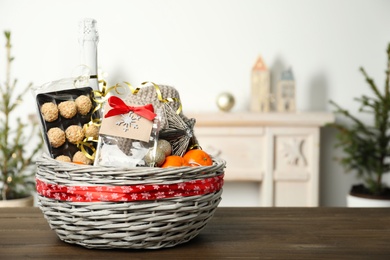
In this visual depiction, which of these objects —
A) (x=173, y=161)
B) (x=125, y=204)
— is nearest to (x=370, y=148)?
(x=173, y=161)

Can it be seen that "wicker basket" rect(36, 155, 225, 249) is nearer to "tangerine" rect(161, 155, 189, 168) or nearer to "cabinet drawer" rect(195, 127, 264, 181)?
"tangerine" rect(161, 155, 189, 168)

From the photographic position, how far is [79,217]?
3.49ft

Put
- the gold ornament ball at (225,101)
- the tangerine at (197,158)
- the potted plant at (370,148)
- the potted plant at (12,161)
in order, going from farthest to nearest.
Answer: the gold ornament ball at (225,101), the potted plant at (370,148), the potted plant at (12,161), the tangerine at (197,158)

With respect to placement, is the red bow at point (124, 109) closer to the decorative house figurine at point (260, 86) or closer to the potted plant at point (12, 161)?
the potted plant at point (12, 161)

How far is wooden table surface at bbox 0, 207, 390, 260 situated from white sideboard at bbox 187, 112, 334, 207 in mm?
2134

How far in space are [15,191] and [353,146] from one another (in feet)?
6.71

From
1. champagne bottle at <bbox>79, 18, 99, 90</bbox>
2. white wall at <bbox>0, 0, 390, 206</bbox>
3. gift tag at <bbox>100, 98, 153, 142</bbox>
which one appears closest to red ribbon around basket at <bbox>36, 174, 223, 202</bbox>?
gift tag at <bbox>100, 98, 153, 142</bbox>

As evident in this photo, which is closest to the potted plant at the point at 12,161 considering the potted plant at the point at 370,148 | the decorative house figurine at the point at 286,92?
the decorative house figurine at the point at 286,92

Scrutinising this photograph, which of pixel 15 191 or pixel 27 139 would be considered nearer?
pixel 15 191

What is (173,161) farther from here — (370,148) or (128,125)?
(370,148)

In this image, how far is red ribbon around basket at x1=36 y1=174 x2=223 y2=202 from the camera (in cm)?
102

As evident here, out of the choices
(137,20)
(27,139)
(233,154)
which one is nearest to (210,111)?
(233,154)

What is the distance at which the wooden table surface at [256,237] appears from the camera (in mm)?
1044

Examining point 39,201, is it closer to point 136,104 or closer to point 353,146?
point 136,104
